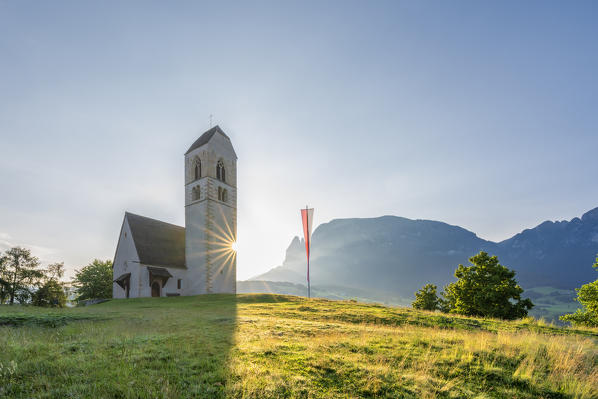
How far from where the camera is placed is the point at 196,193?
148 ft

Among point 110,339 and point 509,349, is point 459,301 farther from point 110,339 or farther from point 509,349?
point 110,339

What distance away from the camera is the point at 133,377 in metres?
6.40

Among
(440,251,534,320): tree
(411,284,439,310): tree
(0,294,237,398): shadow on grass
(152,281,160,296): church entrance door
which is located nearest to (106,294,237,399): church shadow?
(0,294,237,398): shadow on grass

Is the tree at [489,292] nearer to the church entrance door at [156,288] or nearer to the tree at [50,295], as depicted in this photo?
the church entrance door at [156,288]

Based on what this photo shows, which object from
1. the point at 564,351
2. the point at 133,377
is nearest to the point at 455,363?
the point at 564,351

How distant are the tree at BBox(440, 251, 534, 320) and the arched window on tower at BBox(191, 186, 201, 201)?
117ft

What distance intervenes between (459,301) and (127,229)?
42013 millimetres

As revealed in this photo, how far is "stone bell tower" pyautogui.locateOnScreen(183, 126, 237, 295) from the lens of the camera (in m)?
41.7

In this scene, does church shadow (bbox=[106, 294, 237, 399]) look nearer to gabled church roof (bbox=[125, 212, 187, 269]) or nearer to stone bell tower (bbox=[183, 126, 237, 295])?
gabled church roof (bbox=[125, 212, 187, 269])

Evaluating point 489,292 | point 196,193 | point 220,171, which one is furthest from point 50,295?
point 489,292

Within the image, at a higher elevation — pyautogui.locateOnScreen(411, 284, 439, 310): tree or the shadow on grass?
the shadow on grass

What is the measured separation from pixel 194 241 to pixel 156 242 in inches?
204

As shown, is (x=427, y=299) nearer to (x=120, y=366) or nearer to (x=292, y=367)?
(x=292, y=367)

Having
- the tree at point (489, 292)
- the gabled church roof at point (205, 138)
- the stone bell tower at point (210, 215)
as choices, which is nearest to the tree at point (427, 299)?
the tree at point (489, 292)
